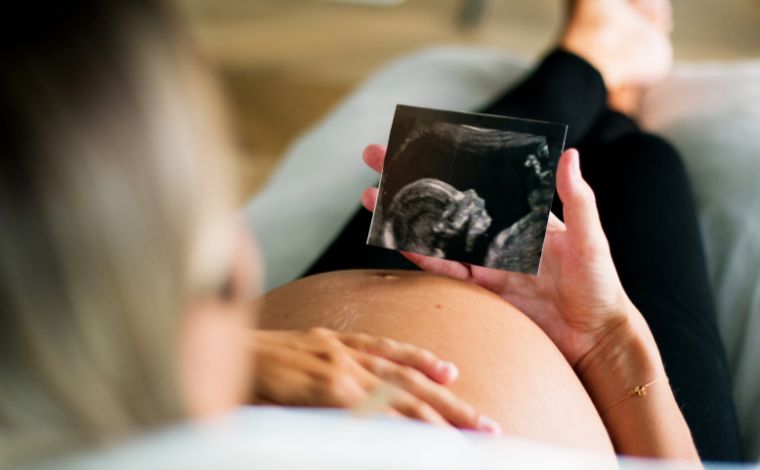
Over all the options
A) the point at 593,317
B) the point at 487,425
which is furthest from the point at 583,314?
the point at 487,425

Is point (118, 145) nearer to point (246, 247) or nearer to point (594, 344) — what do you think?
point (246, 247)

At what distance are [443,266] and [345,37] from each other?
1690mm

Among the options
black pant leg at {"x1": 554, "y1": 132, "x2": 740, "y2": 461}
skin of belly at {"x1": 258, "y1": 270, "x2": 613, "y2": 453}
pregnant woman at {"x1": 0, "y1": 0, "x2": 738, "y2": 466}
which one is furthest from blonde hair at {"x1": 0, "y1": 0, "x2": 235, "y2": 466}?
black pant leg at {"x1": 554, "y1": 132, "x2": 740, "y2": 461}

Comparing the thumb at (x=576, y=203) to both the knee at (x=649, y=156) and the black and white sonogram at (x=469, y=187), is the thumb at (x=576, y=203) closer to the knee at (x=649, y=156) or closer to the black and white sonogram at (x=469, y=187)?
the black and white sonogram at (x=469, y=187)

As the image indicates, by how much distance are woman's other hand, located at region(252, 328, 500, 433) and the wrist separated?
25 centimetres

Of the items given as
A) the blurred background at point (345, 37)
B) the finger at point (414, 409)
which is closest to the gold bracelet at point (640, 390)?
the finger at point (414, 409)

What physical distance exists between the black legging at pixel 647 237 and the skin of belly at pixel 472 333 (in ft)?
0.54

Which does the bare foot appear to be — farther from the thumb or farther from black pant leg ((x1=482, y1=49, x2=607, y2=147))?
the thumb

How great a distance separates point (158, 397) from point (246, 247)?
0.36 ft

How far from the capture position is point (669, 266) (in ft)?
3.25

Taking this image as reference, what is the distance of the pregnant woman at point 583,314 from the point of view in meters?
0.75

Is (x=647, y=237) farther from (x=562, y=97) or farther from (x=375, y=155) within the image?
(x=375, y=155)

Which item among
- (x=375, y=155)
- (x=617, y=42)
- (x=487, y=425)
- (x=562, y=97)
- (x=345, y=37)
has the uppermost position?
(x=345, y=37)

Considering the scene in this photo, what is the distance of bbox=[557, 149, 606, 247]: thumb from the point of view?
2.54 feet
